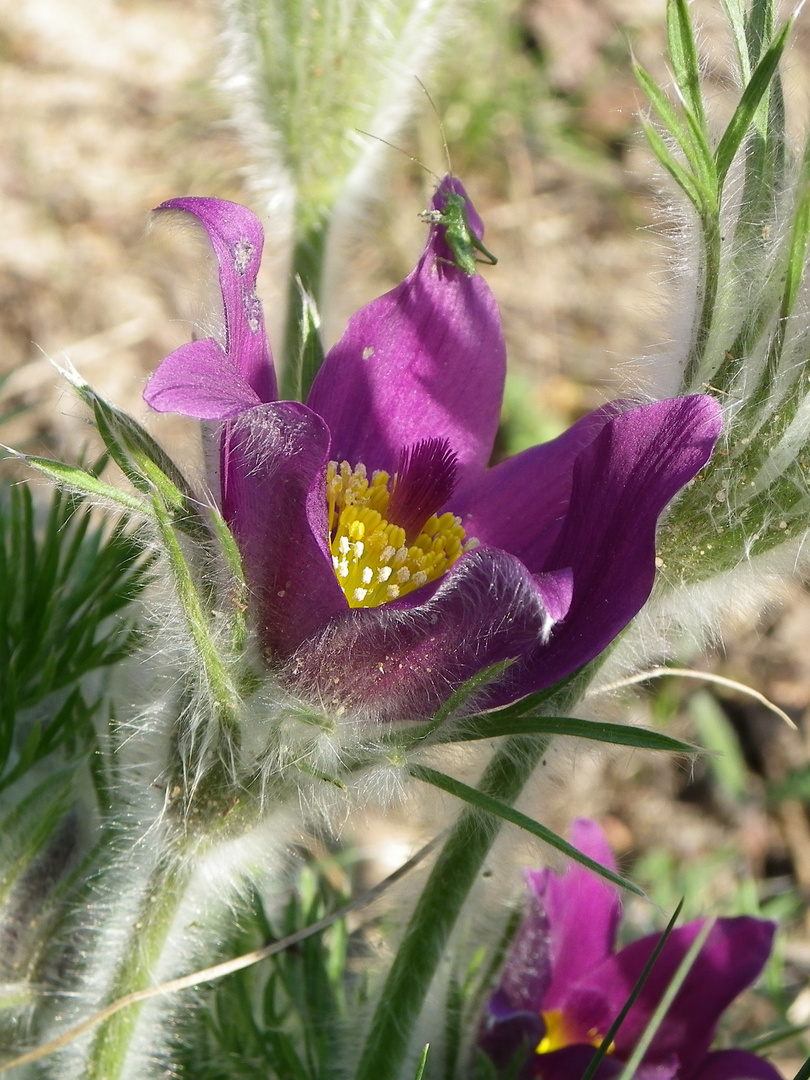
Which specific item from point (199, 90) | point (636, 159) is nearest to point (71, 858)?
point (199, 90)

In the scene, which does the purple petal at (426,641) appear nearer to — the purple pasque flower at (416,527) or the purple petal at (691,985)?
the purple pasque flower at (416,527)

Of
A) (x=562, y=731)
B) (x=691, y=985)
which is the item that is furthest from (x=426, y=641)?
(x=691, y=985)

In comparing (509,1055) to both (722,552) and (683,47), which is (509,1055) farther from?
(683,47)

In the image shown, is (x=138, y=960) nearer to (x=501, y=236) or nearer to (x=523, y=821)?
(x=523, y=821)

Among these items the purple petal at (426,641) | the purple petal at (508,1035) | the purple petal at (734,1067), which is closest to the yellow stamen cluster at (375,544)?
the purple petal at (426,641)

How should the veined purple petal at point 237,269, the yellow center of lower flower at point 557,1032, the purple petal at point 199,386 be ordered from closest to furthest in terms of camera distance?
1. the purple petal at point 199,386
2. the veined purple petal at point 237,269
3. the yellow center of lower flower at point 557,1032

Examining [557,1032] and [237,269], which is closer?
[237,269]
